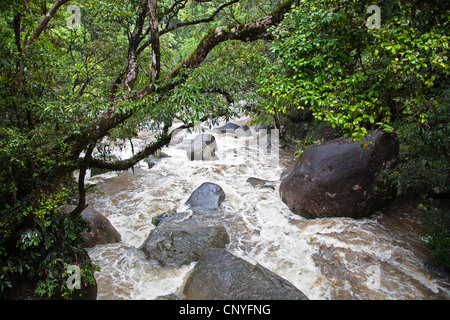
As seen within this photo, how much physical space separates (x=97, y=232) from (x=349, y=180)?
21.9ft

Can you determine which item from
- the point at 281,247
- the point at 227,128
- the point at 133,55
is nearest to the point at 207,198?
the point at 281,247

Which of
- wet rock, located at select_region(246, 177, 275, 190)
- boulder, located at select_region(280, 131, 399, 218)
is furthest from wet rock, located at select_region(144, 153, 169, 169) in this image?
boulder, located at select_region(280, 131, 399, 218)

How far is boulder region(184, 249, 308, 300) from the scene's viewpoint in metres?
4.00

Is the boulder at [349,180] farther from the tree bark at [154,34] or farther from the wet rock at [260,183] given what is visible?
the tree bark at [154,34]

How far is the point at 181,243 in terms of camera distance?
580cm

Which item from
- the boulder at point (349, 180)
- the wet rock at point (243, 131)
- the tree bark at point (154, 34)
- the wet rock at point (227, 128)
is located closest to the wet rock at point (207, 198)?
the boulder at point (349, 180)

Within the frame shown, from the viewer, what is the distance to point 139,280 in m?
5.06

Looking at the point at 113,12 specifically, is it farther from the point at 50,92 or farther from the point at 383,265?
the point at 383,265

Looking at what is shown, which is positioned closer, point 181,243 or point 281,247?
point 181,243

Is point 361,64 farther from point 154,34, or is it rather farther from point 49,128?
point 49,128

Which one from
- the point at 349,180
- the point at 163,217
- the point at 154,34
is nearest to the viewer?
the point at 154,34

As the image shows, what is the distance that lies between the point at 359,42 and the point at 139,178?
30.1 ft

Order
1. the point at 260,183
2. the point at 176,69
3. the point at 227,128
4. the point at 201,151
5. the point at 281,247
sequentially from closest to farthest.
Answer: the point at 176,69 < the point at 281,247 < the point at 260,183 < the point at 201,151 < the point at 227,128
